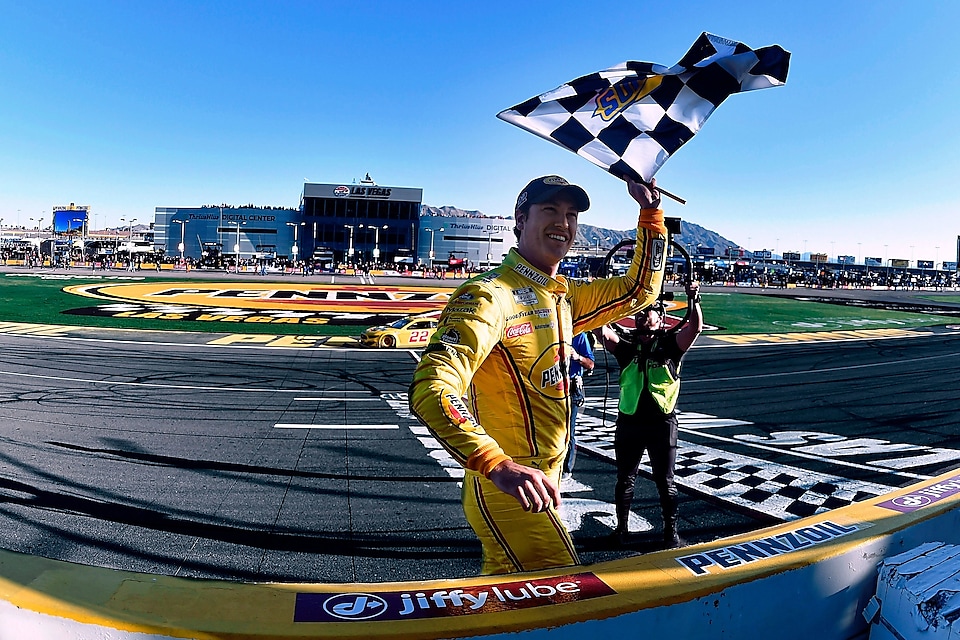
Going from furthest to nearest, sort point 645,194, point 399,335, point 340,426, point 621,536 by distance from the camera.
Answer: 1. point 399,335
2. point 340,426
3. point 621,536
4. point 645,194

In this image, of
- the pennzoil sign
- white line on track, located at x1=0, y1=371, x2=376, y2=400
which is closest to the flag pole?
white line on track, located at x1=0, y1=371, x2=376, y2=400

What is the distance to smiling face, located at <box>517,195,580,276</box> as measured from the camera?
2377 millimetres

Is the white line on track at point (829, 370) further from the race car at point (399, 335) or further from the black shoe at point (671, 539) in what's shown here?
the black shoe at point (671, 539)

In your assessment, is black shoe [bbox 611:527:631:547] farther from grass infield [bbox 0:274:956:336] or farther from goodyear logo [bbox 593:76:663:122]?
grass infield [bbox 0:274:956:336]

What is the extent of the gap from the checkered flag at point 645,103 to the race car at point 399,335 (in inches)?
524

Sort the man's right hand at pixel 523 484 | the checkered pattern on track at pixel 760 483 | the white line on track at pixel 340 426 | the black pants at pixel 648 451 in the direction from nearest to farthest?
the man's right hand at pixel 523 484 < the black pants at pixel 648 451 < the checkered pattern on track at pixel 760 483 < the white line on track at pixel 340 426

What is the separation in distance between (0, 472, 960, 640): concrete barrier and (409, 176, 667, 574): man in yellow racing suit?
0.32 metres

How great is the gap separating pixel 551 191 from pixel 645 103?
154cm

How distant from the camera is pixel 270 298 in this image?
97.6ft

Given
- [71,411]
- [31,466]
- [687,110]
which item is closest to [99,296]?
[71,411]

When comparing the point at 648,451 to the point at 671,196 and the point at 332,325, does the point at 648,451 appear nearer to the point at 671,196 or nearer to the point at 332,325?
the point at 671,196

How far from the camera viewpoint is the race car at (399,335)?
16703 millimetres

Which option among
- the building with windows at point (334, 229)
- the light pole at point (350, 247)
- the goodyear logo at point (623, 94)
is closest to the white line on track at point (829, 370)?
the goodyear logo at point (623, 94)

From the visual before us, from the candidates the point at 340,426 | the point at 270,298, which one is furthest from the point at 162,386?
the point at 270,298
